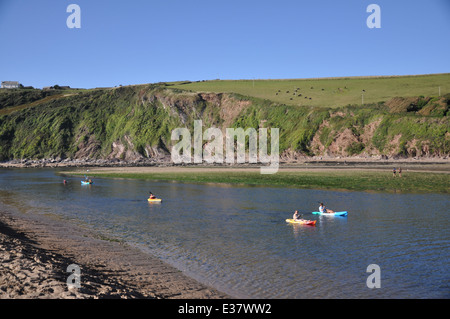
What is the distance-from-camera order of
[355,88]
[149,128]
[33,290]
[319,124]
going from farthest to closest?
[149,128] < [355,88] < [319,124] < [33,290]

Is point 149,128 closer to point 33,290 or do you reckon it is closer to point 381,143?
point 381,143

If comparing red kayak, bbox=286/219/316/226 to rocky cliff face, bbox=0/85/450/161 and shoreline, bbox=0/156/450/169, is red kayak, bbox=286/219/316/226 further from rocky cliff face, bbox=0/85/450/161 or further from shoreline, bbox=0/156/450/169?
rocky cliff face, bbox=0/85/450/161

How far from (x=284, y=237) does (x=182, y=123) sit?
117 meters

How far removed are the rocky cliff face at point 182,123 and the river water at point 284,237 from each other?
5121 centimetres

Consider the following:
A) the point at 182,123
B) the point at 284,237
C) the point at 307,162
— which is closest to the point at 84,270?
the point at 284,237

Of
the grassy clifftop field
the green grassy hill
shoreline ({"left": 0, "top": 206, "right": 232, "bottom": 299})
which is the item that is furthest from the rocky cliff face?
shoreline ({"left": 0, "top": 206, "right": 232, "bottom": 299})

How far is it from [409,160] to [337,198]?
46.8 meters

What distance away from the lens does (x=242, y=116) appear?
13012cm

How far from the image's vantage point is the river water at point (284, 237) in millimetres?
17172

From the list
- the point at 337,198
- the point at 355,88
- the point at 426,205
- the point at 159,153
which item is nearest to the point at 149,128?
the point at 159,153

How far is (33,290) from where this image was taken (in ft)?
43.4

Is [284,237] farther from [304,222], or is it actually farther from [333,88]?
[333,88]

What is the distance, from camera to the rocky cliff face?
92056 millimetres

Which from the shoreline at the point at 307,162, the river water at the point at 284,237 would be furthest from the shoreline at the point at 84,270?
the shoreline at the point at 307,162
